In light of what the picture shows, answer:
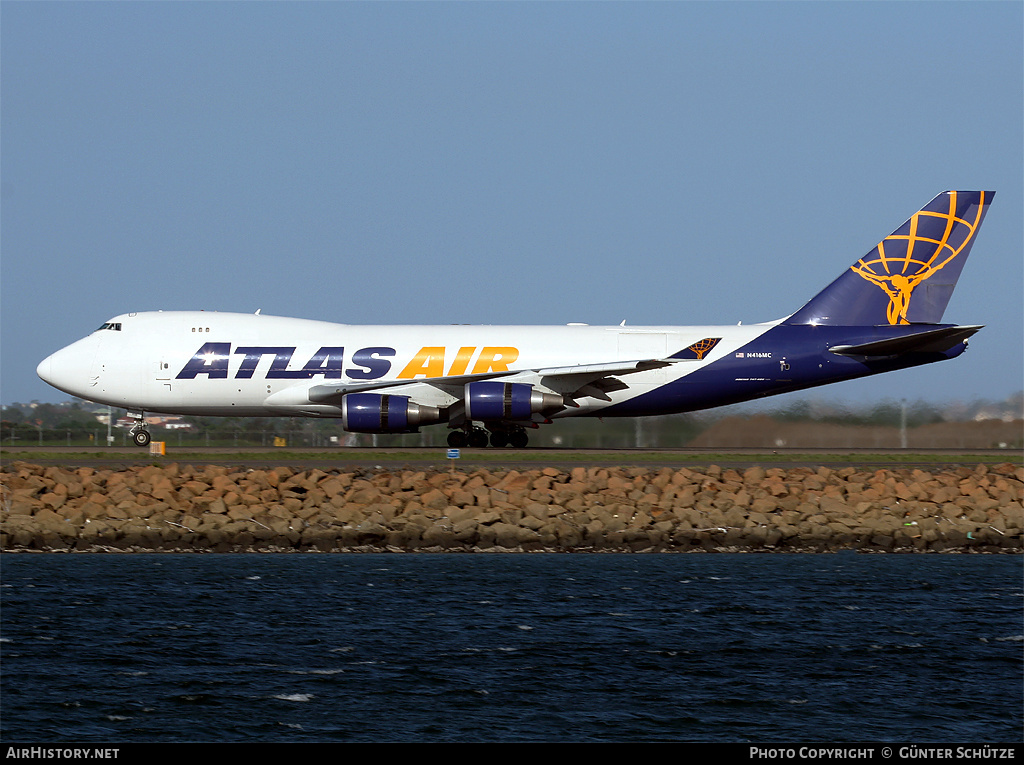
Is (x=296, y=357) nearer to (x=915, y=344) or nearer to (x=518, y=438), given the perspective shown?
(x=518, y=438)

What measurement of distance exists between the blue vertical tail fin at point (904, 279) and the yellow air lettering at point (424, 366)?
416 inches

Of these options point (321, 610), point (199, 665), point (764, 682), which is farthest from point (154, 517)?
point (764, 682)

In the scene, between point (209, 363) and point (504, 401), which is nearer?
point (504, 401)

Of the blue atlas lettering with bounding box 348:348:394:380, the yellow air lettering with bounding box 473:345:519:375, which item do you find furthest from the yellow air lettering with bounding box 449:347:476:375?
the blue atlas lettering with bounding box 348:348:394:380

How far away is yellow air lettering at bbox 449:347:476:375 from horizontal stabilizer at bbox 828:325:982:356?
35.1 ft

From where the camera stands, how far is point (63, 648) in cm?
1516

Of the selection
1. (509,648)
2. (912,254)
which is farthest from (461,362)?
(509,648)

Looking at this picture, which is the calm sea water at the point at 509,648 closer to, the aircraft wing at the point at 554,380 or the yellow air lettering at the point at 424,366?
the aircraft wing at the point at 554,380

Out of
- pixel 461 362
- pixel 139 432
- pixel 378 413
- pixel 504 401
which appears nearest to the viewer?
pixel 378 413

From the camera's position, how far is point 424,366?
33.1 metres

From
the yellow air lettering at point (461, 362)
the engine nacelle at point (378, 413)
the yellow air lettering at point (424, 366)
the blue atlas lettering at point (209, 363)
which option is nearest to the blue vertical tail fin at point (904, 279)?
the yellow air lettering at point (461, 362)

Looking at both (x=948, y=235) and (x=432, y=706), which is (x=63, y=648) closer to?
(x=432, y=706)

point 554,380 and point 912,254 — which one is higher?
point 912,254

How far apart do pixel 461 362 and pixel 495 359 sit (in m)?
0.98
